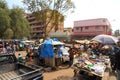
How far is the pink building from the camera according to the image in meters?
40.2

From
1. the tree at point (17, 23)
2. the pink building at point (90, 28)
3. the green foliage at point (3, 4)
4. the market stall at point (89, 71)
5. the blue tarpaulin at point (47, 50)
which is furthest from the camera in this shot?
the pink building at point (90, 28)

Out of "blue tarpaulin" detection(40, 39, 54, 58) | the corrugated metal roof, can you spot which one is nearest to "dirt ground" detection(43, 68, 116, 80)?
"blue tarpaulin" detection(40, 39, 54, 58)

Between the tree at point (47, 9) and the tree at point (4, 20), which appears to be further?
the tree at point (4, 20)

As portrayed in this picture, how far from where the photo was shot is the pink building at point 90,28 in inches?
1581

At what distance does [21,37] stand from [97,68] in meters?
27.8

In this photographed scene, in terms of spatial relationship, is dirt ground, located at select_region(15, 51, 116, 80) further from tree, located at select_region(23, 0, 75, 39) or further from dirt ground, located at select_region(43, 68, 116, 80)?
tree, located at select_region(23, 0, 75, 39)

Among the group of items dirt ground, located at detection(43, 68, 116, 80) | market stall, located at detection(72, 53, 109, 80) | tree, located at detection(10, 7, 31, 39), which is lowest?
dirt ground, located at detection(43, 68, 116, 80)

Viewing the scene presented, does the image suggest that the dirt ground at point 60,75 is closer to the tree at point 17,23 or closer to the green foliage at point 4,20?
the green foliage at point 4,20

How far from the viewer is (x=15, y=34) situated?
3225 cm

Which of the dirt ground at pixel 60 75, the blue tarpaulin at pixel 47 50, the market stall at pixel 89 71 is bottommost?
the dirt ground at pixel 60 75

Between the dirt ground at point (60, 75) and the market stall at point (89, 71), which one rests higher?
the market stall at point (89, 71)

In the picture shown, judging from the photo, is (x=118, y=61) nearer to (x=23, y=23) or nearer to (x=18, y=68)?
(x=18, y=68)

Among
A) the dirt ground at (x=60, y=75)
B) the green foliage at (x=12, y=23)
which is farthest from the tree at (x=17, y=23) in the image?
the dirt ground at (x=60, y=75)

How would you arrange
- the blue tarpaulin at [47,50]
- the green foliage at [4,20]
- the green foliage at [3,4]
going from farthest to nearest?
the green foliage at [3,4] → the green foliage at [4,20] → the blue tarpaulin at [47,50]
